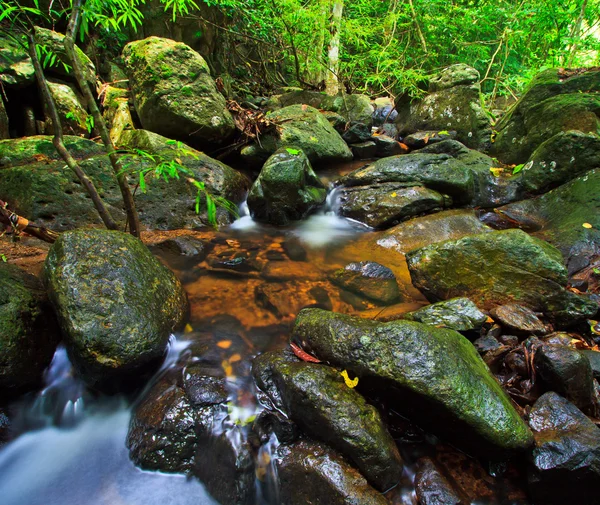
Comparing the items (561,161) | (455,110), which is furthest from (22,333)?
(455,110)

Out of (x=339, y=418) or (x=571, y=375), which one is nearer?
(x=339, y=418)

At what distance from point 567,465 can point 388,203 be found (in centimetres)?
462

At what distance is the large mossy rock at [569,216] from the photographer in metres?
4.34

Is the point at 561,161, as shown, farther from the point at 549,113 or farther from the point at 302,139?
the point at 302,139

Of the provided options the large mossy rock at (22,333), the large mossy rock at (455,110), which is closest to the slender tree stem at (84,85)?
the large mossy rock at (22,333)

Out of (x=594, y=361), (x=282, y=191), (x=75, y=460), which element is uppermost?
(x=282, y=191)

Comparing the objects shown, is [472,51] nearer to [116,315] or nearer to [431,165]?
[431,165]

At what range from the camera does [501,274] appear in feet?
11.4

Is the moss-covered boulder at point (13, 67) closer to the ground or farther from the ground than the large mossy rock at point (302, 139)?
farther from the ground

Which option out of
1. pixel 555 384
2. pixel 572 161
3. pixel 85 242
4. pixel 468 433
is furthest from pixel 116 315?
pixel 572 161

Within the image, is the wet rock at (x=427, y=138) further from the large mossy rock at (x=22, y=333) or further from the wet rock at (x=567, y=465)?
the large mossy rock at (x=22, y=333)

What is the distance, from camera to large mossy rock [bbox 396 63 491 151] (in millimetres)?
8713

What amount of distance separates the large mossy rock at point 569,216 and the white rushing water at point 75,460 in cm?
501

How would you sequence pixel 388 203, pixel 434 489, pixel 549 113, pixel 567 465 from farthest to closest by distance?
pixel 549 113 < pixel 388 203 < pixel 434 489 < pixel 567 465
